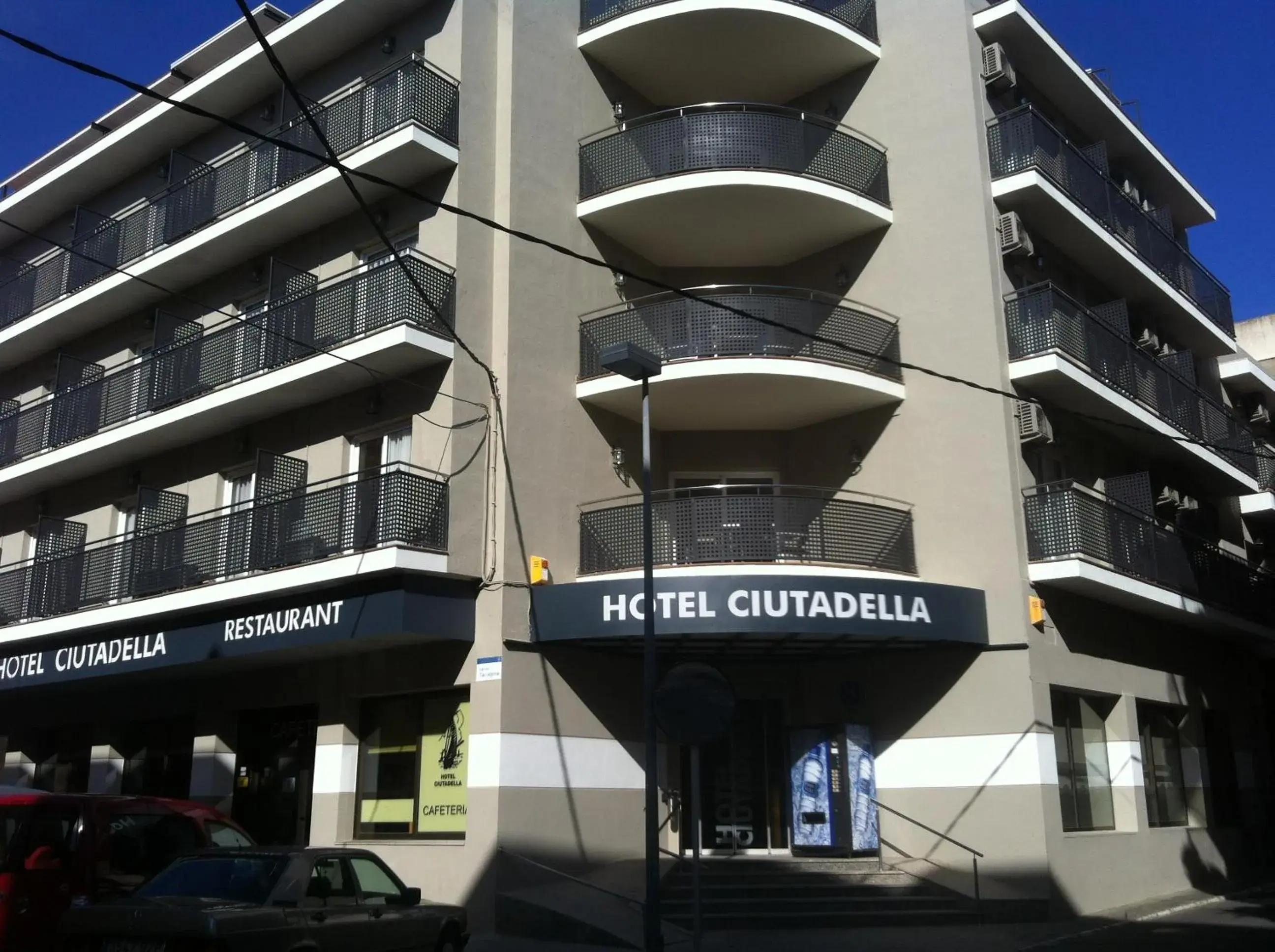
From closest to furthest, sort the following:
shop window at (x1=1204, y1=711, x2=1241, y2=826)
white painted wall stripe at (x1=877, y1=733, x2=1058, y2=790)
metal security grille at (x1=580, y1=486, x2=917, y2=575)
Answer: white painted wall stripe at (x1=877, y1=733, x2=1058, y2=790) < metal security grille at (x1=580, y1=486, x2=917, y2=575) < shop window at (x1=1204, y1=711, x2=1241, y2=826)

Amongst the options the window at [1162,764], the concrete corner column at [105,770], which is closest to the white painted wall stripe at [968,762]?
the window at [1162,764]

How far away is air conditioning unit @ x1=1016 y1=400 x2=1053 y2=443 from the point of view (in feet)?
57.2

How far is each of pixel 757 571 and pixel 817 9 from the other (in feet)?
30.5

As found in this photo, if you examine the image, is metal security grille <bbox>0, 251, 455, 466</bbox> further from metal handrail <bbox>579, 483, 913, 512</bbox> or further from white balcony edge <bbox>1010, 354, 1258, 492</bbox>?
white balcony edge <bbox>1010, 354, 1258, 492</bbox>

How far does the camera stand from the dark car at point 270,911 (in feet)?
27.9

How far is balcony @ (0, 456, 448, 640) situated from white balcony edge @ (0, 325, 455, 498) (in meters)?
1.08

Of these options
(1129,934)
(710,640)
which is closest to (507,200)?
(710,640)

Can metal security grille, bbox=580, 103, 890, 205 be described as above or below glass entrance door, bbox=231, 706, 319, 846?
above

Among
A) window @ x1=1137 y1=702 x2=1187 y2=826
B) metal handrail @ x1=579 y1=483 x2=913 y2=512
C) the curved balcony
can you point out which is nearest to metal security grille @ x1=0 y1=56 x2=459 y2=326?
the curved balcony

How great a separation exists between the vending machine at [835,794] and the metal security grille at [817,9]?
1098 centimetres

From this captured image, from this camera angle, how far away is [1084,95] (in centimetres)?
2189

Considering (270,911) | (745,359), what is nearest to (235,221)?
(745,359)

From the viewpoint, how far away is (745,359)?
1694cm

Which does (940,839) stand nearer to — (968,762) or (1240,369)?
(968,762)
